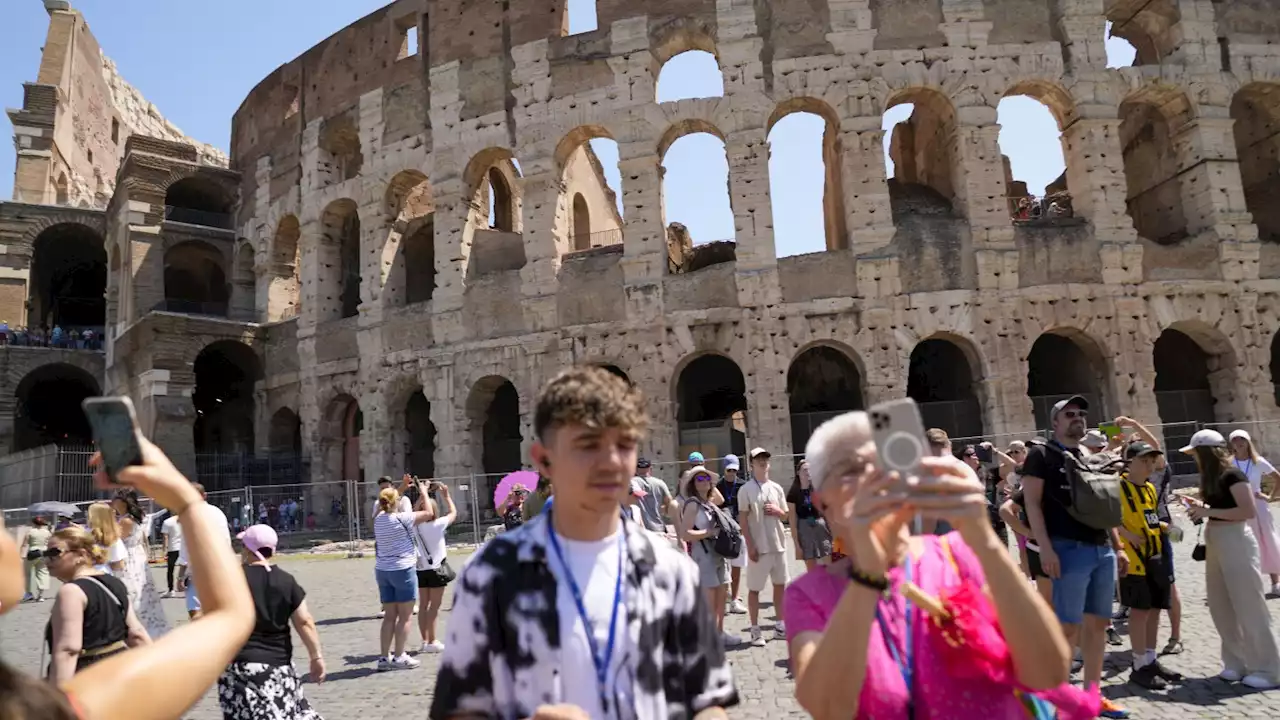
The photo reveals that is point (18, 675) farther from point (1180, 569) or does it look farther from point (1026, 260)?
point (1026, 260)

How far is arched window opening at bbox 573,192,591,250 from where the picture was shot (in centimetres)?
2394

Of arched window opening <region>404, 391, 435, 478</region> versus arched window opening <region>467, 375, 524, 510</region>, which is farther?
arched window opening <region>404, 391, 435, 478</region>

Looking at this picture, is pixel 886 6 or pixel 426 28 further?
pixel 426 28

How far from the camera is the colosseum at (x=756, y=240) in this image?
1504 centimetres

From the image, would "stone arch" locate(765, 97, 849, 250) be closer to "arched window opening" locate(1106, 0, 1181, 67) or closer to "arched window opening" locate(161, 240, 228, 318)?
"arched window opening" locate(1106, 0, 1181, 67)

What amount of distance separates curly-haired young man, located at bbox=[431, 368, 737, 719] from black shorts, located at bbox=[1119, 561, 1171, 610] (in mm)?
4099

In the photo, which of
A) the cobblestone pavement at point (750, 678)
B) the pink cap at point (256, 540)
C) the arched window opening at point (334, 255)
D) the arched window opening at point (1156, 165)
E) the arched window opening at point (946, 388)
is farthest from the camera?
the arched window opening at point (334, 255)

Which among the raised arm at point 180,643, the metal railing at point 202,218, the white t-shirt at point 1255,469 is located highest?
the metal railing at point 202,218

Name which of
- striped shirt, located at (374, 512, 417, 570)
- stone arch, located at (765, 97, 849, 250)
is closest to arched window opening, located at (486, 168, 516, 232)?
stone arch, located at (765, 97, 849, 250)

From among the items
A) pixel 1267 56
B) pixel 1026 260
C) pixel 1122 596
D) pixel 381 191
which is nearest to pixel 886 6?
pixel 1026 260

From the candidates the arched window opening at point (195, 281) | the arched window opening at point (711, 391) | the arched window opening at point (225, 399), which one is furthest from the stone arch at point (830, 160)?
the arched window opening at point (195, 281)

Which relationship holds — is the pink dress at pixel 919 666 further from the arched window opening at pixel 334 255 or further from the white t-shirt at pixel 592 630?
the arched window opening at pixel 334 255

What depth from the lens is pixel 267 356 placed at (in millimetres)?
20812

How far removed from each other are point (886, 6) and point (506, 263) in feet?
33.0
